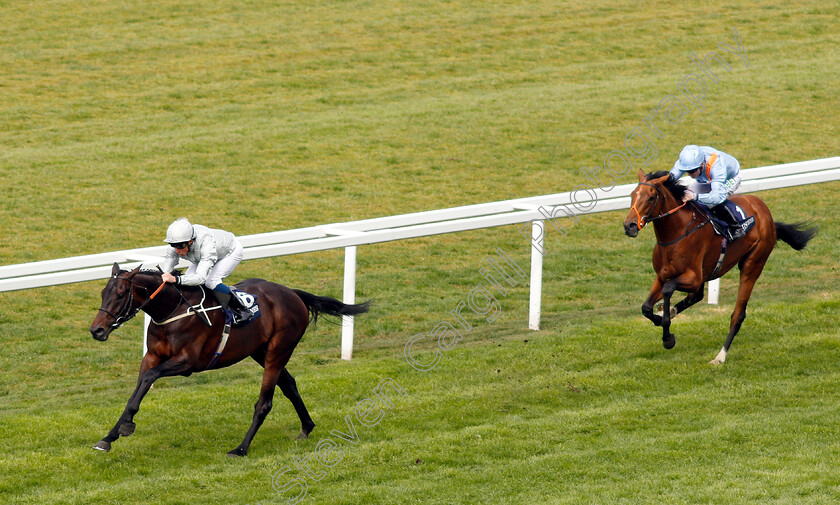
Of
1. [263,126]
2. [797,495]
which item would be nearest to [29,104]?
[263,126]

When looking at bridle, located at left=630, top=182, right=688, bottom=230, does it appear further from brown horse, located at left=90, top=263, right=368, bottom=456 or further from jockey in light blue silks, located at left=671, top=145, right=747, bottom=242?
brown horse, located at left=90, top=263, right=368, bottom=456

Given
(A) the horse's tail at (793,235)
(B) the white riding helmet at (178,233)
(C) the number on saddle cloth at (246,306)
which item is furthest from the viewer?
(A) the horse's tail at (793,235)

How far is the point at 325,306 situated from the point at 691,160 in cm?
301

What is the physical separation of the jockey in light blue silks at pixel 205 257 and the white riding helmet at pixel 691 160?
136 inches

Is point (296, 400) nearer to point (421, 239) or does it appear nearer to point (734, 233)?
point (734, 233)

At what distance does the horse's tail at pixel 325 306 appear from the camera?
7.54 m

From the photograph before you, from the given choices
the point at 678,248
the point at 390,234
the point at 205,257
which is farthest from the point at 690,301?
the point at 205,257

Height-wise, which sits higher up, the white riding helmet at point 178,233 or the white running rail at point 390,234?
the white riding helmet at point 178,233

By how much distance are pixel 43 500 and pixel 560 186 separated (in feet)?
32.4

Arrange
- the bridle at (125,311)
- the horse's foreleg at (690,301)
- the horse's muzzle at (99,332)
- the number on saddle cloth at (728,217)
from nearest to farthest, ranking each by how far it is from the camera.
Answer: the horse's muzzle at (99,332)
the bridle at (125,311)
the number on saddle cloth at (728,217)
the horse's foreleg at (690,301)

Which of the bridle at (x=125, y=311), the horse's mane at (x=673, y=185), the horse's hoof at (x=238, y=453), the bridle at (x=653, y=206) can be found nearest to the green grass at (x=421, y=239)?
the horse's hoof at (x=238, y=453)

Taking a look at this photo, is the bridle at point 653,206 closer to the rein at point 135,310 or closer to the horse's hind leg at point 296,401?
the horse's hind leg at point 296,401

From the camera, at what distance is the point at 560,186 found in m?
14.9

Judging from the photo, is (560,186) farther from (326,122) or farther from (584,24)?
(584,24)
